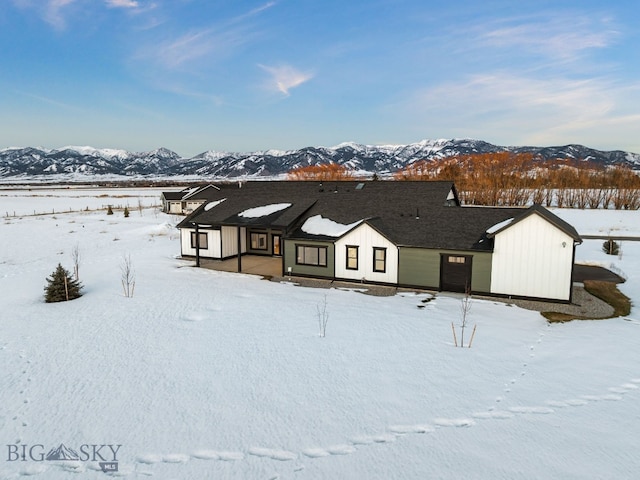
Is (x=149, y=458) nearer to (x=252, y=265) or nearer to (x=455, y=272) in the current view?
(x=455, y=272)

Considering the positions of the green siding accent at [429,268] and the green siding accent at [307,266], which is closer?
the green siding accent at [429,268]

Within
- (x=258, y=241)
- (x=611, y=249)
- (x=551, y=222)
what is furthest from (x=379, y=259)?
(x=611, y=249)

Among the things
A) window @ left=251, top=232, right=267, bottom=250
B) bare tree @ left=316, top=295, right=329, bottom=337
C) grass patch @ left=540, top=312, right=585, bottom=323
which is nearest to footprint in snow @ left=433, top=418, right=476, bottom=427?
bare tree @ left=316, top=295, right=329, bottom=337

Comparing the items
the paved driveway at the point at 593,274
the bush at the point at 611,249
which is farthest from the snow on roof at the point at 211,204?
the bush at the point at 611,249

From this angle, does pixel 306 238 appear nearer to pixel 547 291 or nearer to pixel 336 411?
pixel 547 291

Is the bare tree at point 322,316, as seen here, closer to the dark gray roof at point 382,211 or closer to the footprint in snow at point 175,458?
the dark gray roof at point 382,211

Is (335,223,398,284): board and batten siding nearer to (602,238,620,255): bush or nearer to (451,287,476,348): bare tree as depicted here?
(451,287,476,348): bare tree
